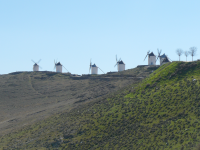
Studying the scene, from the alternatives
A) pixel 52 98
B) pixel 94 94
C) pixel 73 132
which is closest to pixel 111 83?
pixel 94 94

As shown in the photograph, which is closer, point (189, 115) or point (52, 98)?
point (189, 115)

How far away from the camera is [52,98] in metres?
80.2

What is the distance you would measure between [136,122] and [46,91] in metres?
47.7

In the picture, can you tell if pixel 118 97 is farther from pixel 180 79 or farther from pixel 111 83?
pixel 111 83

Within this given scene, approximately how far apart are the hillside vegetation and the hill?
846 cm

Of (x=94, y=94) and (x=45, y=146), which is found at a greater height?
(x=94, y=94)

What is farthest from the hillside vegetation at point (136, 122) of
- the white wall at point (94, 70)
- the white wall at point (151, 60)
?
the white wall at point (94, 70)

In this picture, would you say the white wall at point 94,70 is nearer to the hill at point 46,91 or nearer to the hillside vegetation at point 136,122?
the hill at point 46,91

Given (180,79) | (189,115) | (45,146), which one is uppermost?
(180,79)

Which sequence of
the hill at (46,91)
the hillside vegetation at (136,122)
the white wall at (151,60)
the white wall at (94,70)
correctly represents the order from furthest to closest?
1. the white wall at (94,70)
2. the white wall at (151,60)
3. the hill at (46,91)
4. the hillside vegetation at (136,122)

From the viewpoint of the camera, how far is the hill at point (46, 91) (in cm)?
6725

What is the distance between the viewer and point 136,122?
144 feet

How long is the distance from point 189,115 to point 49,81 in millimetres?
62801

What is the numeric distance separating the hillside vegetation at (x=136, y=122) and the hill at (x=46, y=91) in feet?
27.8
